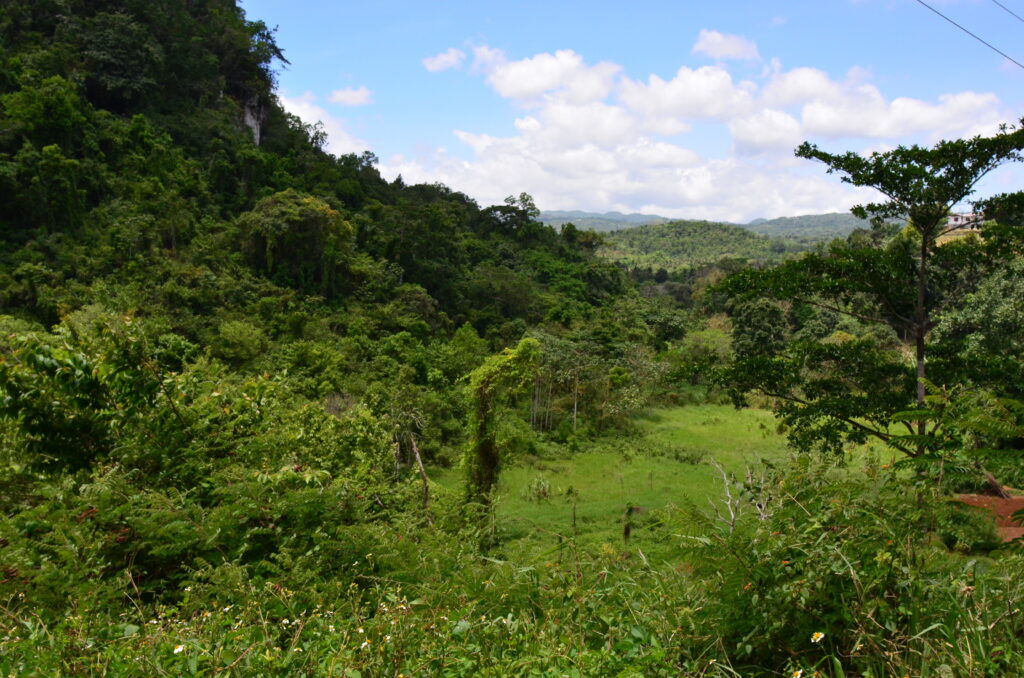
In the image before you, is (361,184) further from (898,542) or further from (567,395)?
(898,542)

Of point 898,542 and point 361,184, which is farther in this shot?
point 361,184

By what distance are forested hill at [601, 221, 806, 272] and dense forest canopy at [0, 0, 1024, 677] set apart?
52.2 metres

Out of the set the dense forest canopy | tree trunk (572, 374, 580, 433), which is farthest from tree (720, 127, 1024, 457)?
tree trunk (572, 374, 580, 433)

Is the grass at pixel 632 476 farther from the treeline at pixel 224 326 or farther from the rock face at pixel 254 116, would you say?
the rock face at pixel 254 116

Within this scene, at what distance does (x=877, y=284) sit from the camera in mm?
7512

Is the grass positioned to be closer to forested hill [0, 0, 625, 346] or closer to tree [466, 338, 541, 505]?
tree [466, 338, 541, 505]

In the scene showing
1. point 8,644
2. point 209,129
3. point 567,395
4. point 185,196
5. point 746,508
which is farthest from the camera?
point 209,129

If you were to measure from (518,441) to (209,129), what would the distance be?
26.7 m

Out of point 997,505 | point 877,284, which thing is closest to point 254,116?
point 877,284

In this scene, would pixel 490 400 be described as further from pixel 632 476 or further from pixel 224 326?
pixel 224 326

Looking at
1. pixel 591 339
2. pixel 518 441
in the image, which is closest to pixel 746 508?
pixel 518 441

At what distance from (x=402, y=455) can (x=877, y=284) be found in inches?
492

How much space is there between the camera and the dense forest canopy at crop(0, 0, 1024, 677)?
179 cm

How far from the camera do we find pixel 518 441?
1147 centimetres
